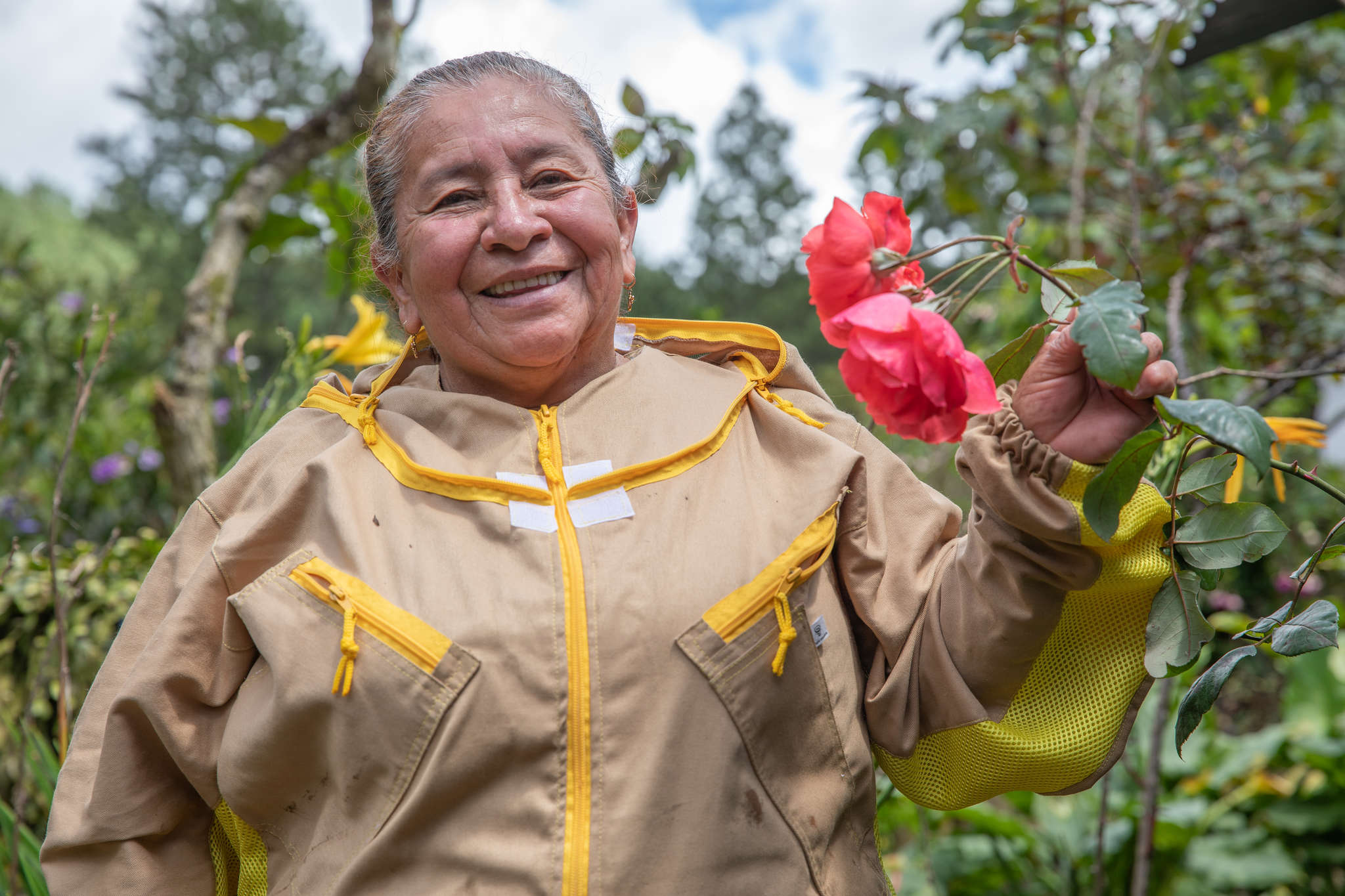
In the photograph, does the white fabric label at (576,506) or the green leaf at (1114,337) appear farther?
the white fabric label at (576,506)

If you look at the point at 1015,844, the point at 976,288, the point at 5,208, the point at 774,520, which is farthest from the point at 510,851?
the point at 5,208

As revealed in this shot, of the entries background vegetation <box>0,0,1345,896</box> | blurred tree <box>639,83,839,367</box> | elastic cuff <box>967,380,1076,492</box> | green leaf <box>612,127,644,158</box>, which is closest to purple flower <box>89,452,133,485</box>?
background vegetation <box>0,0,1345,896</box>

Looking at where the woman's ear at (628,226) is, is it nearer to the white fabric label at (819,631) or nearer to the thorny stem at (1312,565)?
the white fabric label at (819,631)

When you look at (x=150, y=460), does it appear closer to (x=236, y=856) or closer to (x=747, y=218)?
(x=236, y=856)

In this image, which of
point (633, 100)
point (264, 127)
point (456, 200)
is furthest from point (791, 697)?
point (264, 127)

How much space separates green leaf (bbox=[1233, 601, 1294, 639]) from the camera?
1086mm

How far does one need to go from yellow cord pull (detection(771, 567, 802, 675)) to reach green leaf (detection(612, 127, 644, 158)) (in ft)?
4.61

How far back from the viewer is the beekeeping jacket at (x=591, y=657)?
1.18 metres

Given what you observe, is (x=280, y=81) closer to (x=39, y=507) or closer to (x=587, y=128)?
(x=39, y=507)

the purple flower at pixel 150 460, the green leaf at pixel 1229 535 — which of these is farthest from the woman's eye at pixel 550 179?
the purple flower at pixel 150 460

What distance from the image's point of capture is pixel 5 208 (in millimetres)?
23625

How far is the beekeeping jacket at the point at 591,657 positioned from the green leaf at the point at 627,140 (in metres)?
1.10

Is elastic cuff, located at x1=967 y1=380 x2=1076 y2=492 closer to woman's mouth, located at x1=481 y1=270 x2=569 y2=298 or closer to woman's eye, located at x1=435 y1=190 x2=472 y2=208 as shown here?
woman's mouth, located at x1=481 y1=270 x2=569 y2=298

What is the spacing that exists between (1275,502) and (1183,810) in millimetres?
1632
